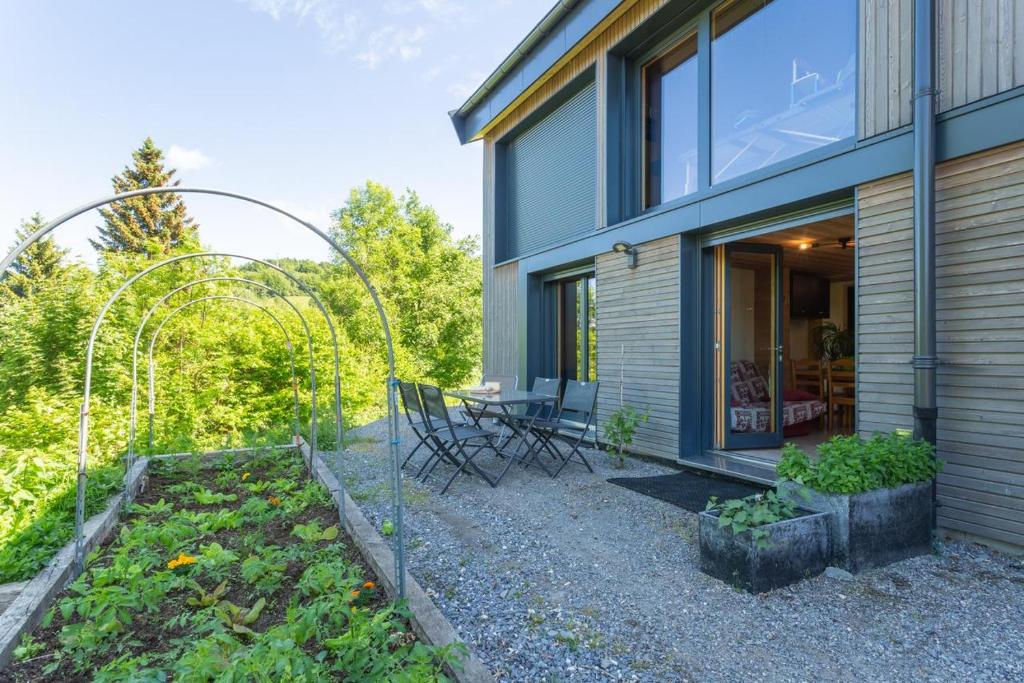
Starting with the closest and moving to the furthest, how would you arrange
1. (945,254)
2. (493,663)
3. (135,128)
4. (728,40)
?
(493,663)
(945,254)
(728,40)
(135,128)

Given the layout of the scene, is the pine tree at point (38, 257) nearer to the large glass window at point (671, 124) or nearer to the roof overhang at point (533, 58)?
the roof overhang at point (533, 58)

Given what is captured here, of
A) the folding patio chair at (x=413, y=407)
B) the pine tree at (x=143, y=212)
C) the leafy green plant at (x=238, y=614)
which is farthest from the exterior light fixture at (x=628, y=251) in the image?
the pine tree at (x=143, y=212)

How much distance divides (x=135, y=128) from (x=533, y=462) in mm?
24313

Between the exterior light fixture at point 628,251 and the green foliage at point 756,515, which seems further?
the exterior light fixture at point 628,251

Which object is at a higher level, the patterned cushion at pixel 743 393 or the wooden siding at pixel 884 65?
the wooden siding at pixel 884 65

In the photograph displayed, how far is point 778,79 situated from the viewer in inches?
168

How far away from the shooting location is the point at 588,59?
6.05 m

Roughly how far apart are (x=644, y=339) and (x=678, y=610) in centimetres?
324

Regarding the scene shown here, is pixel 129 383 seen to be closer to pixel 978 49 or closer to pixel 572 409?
pixel 572 409

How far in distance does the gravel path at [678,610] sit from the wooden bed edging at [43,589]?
64.4 inches

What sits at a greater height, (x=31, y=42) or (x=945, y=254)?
(x=31, y=42)

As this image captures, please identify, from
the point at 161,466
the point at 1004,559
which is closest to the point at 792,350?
the point at 1004,559

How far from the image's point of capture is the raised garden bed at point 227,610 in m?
1.66

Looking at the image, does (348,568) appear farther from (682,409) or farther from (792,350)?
(792,350)
